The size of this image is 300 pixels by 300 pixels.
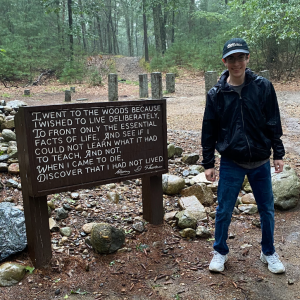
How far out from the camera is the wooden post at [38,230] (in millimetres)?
2859

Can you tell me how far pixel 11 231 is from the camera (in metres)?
3.05

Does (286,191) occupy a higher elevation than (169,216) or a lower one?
higher

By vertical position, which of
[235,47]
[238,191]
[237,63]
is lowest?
[238,191]

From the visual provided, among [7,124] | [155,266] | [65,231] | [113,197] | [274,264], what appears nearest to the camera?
[274,264]

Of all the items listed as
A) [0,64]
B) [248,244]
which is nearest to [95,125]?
[248,244]

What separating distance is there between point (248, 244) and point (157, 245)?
0.95 metres

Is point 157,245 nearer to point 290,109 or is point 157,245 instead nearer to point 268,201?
point 268,201

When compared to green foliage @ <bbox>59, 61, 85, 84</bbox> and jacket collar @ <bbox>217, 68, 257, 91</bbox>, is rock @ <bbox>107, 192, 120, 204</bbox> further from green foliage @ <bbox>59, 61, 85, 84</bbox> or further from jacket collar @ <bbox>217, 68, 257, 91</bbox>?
green foliage @ <bbox>59, 61, 85, 84</bbox>

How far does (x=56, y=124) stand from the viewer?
2.83 meters

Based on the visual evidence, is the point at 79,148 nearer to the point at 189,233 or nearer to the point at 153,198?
the point at 153,198

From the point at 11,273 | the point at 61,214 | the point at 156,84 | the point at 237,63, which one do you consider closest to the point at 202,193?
the point at 61,214

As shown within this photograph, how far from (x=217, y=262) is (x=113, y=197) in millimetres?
1874

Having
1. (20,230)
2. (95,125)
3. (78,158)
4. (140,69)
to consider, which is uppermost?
(140,69)

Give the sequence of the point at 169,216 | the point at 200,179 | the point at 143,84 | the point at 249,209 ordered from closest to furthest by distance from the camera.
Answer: the point at 169,216, the point at 249,209, the point at 200,179, the point at 143,84
